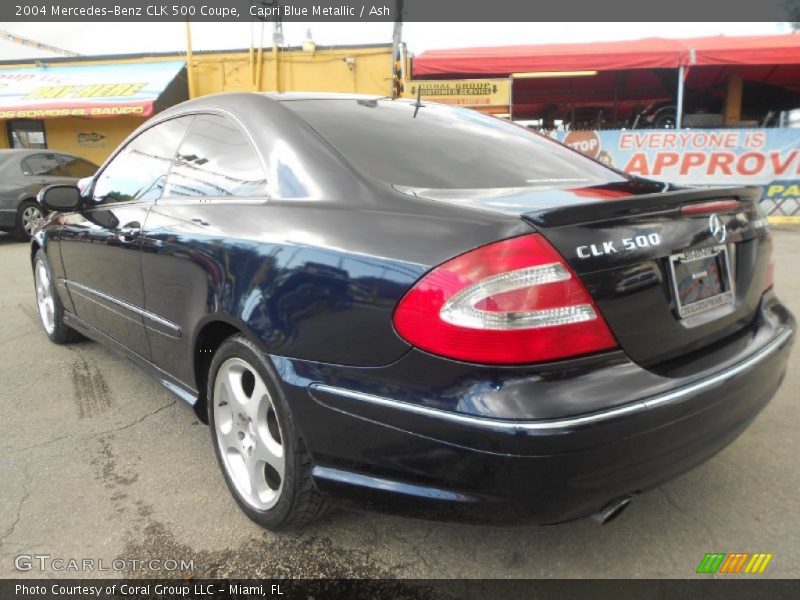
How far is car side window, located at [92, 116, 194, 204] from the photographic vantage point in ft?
9.18

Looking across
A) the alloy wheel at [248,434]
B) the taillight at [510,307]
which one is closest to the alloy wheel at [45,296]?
the alloy wheel at [248,434]

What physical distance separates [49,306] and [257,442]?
3014mm

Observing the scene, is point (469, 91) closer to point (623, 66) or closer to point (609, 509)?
point (623, 66)

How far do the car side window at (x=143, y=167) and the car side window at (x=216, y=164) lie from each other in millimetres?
115

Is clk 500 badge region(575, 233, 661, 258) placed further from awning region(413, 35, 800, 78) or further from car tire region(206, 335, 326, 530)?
awning region(413, 35, 800, 78)

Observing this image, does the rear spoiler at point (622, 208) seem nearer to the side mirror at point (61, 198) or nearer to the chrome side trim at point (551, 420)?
the chrome side trim at point (551, 420)

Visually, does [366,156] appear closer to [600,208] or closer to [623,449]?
[600,208]

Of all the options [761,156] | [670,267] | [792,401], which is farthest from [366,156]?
[761,156]

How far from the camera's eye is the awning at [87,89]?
1376 cm

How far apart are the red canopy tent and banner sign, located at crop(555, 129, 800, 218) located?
5.26ft

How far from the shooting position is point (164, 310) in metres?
2.52

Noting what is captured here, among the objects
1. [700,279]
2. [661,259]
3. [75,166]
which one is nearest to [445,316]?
[661,259]

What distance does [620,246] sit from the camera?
62.7 inches
